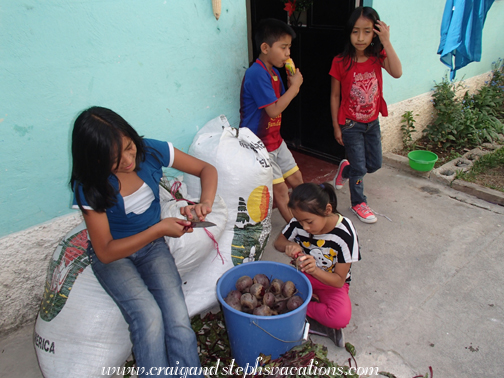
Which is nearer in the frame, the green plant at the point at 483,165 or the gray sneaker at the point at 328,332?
the gray sneaker at the point at 328,332

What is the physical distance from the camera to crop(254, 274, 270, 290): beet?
194 centimetres

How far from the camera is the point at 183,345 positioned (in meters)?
1.67

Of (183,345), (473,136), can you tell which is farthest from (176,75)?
(473,136)

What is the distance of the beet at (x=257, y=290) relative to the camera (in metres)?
1.85

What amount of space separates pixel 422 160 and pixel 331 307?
248cm

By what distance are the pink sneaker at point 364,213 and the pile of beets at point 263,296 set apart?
141 cm

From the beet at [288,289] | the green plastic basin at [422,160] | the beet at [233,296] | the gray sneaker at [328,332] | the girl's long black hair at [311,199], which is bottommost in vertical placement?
the gray sneaker at [328,332]

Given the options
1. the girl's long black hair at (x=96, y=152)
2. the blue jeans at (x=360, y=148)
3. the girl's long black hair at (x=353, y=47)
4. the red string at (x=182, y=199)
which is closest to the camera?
the girl's long black hair at (x=96, y=152)

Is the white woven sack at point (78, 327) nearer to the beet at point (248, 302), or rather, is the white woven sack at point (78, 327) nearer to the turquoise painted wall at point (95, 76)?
the turquoise painted wall at point (95, 76)

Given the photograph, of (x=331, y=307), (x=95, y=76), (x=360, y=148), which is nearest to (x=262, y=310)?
(x=331, y=307)

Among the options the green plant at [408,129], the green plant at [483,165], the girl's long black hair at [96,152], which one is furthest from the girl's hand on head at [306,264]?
the green plant at [408,129]

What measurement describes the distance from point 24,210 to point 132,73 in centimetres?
104

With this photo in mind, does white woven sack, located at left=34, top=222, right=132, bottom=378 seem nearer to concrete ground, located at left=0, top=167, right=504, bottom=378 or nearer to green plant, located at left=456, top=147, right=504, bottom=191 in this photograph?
concrete ground, located at left=0, top=167, right=504, bottom=378

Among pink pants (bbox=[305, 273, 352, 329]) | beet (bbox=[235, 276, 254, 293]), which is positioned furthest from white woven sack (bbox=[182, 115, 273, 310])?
pink pants (bbox=[305, 273, 352, 329])
